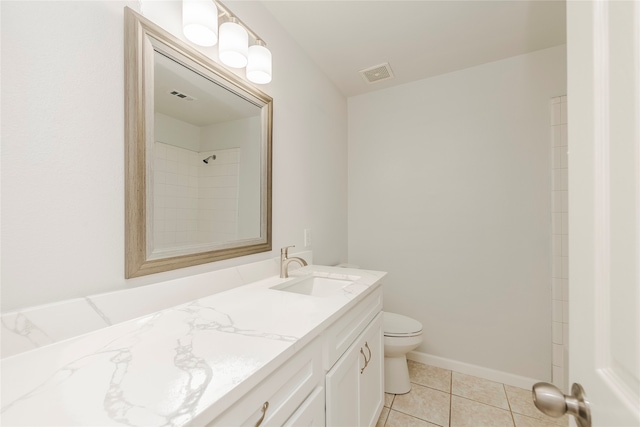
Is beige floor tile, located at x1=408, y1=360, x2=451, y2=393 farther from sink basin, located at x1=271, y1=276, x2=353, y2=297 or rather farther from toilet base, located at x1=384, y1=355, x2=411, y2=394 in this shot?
sink basin, located at x1=271, y1=276, x2=353, y2=297

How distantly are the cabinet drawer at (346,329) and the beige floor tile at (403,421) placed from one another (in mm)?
721

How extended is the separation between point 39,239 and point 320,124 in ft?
5.59

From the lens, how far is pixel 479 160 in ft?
6.52

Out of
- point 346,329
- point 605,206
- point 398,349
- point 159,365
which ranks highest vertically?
point 605,206

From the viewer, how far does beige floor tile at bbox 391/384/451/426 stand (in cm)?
155

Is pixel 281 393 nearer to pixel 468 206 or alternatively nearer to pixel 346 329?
pixel 346 329

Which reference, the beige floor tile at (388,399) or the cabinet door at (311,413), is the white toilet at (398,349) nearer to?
the beige floor tile at (388,399)

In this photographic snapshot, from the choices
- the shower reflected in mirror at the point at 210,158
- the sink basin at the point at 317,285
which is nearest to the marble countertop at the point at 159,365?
the sink basin at the point at 317,285

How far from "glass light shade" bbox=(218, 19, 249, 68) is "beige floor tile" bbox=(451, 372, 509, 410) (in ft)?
7.89

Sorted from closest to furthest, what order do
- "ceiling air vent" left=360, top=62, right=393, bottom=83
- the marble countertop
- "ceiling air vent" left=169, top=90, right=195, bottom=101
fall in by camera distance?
the marble countertop
"ceiling air vent" left=169, top=90, right=195, bottom=101
"ceiling air vent" left=360, top=62, right=393, bottom=83

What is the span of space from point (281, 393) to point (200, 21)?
4.04ft

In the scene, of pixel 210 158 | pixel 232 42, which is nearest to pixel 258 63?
pixel 232 42

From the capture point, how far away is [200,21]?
0.93 meters

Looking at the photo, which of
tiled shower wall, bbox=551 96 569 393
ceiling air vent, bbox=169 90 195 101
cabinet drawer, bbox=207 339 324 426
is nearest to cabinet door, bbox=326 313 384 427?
cabinet drawer, bbox=207 339 324 426
